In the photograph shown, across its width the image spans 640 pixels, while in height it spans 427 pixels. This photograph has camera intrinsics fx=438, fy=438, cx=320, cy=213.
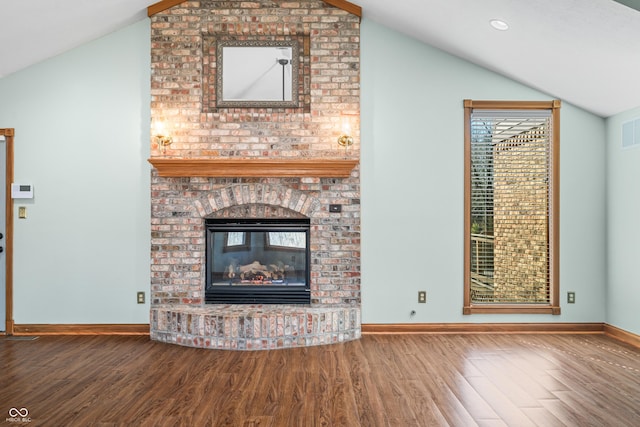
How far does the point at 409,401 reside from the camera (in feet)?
8.95

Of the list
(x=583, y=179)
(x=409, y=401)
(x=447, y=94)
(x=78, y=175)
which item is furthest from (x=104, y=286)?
(x=583, y=179)


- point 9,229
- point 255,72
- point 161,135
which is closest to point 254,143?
point 255,72

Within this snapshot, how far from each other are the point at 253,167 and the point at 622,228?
3477 millimetres

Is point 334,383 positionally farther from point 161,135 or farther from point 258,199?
point 161,135

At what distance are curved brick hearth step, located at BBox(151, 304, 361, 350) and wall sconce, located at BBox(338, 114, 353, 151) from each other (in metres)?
1.55

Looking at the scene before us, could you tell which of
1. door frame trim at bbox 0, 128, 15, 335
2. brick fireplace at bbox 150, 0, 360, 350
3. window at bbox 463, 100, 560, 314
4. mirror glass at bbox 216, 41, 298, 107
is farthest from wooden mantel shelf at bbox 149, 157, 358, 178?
door frame trim at bbox 0, 128, 15, 335

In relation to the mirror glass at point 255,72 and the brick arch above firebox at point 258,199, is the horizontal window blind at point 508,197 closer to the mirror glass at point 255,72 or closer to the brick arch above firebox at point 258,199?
the brick arch above firebox at point 258,199

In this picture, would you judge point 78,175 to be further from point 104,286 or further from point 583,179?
point 583,179

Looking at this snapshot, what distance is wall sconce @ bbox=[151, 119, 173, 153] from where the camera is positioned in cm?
412

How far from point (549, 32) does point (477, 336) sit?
2690 mm

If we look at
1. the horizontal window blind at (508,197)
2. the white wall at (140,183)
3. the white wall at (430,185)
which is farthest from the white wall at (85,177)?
the horizontal window blind at (508,197)

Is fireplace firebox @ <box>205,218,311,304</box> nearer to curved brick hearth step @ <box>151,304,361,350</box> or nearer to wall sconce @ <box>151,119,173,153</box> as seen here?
curved brick hearth step @ <box>151,304,361,350</box>

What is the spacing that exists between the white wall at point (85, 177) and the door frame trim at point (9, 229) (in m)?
0.05

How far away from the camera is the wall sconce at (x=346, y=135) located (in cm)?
415
